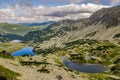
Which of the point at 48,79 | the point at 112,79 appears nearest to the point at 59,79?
the point at 48,79

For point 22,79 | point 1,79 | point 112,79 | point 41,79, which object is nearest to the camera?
point 1,79

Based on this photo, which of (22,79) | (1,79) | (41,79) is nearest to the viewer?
(1,79)

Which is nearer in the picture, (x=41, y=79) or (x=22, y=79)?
(x=22, y=79)

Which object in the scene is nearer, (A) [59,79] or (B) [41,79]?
(B) [41,79]

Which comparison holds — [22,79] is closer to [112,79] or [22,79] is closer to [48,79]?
[48,79]

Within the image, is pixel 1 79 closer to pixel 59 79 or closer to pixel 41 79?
pixel 41 79

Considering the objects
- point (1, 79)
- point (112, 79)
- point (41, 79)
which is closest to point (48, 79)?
point (41, 79)

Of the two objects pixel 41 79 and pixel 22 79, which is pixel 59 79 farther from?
pixel 22 79

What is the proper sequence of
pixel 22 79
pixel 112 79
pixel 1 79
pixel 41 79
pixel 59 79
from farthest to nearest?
pixel 112 79
pixel 59 79
pixel 41 79
pixel 22 79
pixel 1 79
